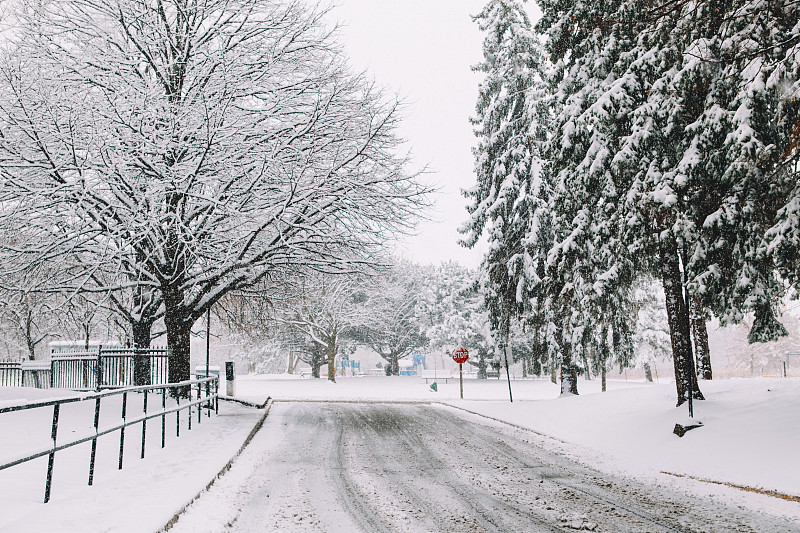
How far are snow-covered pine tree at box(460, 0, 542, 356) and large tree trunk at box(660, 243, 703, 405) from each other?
29.8 ft

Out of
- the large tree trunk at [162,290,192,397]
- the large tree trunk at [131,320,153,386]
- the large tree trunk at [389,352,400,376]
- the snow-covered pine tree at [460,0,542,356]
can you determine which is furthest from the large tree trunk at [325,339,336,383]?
the large tree trunk at [162,290,192,397]

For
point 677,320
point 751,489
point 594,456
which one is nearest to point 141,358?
point 594,456

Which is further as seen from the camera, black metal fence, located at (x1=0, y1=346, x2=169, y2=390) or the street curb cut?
black metal fence, located at (x1=0, y1=346, x2=169, y2=390)

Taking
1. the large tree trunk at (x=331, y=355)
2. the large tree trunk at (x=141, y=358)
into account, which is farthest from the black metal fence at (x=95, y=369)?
the large tree trunk at (x=331, y=355)

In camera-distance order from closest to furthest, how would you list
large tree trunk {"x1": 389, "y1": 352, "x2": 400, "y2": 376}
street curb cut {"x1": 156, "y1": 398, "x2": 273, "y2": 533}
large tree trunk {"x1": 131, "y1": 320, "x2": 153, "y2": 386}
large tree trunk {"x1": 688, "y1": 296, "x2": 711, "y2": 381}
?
street curb cut {"x1": 156, "y1": 398, "x2": 273, "y2": 533} < large tree trunk {"x1": 131, "y1": 320, "x2": 153, "y2": 386} < large tree trunk {"x1": 688, "y1": 296, "x2": 711, "y2": 381} < large tree trunk {"x1": 389, "y1": 352, "x2": 400, "y2": 376}

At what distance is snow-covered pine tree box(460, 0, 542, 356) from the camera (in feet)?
76.5

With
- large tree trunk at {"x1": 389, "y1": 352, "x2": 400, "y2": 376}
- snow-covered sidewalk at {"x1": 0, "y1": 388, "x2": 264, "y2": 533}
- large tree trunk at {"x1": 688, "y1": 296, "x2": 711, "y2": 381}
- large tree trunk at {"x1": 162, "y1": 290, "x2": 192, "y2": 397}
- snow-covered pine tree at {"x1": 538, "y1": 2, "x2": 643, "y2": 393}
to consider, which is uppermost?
snow-covered pine tree at {"x1": 538, "y1": 2, "x2": 643, "y2": 393}

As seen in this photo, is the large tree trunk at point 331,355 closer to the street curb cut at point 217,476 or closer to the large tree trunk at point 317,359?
the large tree trunk at point 317,359

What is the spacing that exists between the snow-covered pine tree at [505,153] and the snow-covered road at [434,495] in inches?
505

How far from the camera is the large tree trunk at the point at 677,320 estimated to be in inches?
490

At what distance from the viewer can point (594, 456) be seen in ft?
33.7

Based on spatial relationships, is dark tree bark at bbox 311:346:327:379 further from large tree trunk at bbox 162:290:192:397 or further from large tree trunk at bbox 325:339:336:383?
large tree trunk at bbox 162:290:192:397

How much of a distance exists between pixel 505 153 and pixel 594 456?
16.0 m

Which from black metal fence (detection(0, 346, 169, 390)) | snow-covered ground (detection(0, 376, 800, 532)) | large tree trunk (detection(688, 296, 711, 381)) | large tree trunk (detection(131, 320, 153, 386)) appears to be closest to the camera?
snow-covered ground (detection(0, 376, 800, 532))
